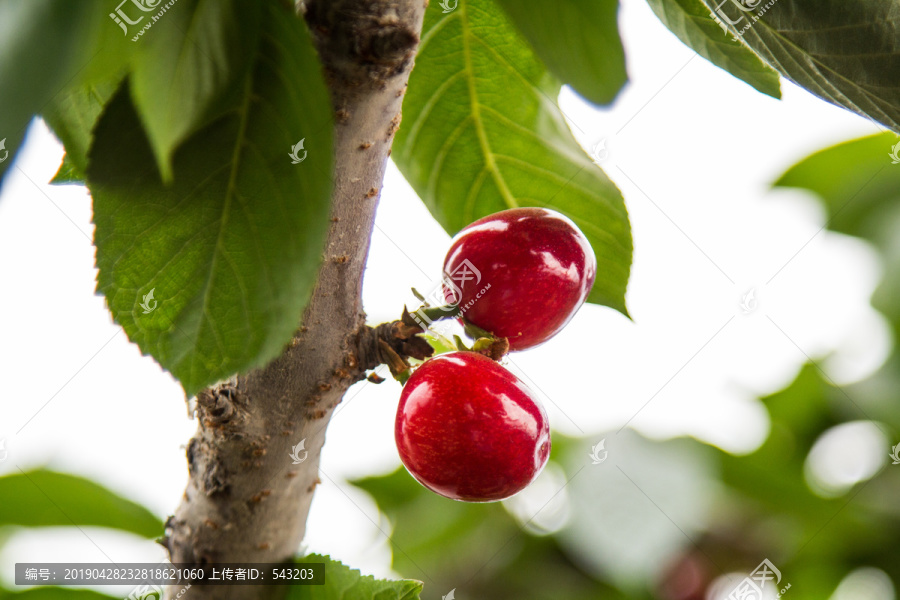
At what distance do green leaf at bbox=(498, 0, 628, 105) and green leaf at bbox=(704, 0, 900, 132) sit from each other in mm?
80

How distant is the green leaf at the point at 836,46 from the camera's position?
40 centimetres

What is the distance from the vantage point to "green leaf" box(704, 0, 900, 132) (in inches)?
15.6

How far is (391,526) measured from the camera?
1.23 metres

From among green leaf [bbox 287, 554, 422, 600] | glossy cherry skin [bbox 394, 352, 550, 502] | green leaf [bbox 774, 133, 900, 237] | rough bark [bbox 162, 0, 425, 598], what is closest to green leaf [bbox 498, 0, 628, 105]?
rough bark [bbox 162, 0, 425, 598]

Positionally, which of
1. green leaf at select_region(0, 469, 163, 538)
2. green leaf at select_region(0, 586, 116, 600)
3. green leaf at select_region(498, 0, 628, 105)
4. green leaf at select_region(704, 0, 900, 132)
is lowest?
green leaf at select_region(0, 469, 163, 538)

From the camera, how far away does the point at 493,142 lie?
23.1 inches

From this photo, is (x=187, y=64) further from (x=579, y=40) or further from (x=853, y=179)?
(x=853, y=179)

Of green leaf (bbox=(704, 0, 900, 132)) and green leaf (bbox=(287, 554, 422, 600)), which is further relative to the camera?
green leaf (bbox=(287, 554, 422, 600))

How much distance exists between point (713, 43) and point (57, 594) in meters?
0.86

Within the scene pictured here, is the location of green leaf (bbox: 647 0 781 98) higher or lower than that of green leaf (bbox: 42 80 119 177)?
lower

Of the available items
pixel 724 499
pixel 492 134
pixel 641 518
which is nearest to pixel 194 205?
pixel 492 134

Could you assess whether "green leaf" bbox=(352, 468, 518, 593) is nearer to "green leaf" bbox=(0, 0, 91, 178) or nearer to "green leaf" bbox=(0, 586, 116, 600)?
"green leaf" bbox=(0, 586, 116, 600)

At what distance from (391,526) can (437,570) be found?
12 cm

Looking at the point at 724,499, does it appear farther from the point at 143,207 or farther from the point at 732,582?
the point at 143,207
